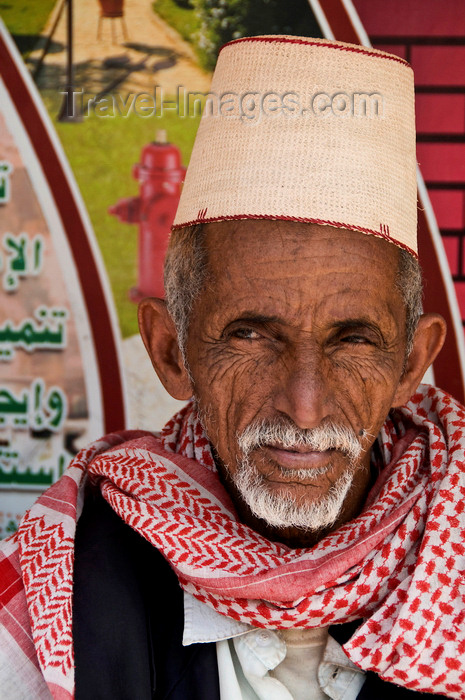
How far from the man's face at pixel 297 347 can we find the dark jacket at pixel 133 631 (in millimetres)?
288

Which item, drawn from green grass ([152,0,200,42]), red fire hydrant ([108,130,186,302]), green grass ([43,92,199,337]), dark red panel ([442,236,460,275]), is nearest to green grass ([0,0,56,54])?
green grass ([43,92,199,337])

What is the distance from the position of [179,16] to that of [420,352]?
147 cm

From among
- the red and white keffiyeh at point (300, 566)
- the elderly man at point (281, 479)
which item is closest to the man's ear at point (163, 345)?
the elderly man at point (281, 479)

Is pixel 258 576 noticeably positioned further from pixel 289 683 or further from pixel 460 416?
pixel 460 416

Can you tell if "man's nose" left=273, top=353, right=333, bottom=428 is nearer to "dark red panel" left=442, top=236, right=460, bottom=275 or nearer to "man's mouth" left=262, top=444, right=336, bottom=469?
"man's mouth" left=262, top=444, right=336, bottom=469

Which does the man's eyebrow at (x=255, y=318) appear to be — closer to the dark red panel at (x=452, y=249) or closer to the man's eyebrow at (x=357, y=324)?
the man's eyebrow at (x=357, y=324)

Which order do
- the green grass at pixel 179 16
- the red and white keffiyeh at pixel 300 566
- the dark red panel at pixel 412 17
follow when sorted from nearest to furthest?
the red and white keffiyeh at pixel 300 566, the dark red panel at pixel 412 17, the green grass at pixel 179 16

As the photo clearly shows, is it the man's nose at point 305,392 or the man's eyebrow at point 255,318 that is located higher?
the man's eyebrow at point 255,318

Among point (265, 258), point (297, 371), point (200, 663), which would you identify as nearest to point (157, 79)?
point (265, 258)

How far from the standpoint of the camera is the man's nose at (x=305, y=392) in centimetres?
163

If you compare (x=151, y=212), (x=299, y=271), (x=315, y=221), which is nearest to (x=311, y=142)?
(x=315, y=221)

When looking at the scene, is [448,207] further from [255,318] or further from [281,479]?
[281,479]

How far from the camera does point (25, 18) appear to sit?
2.80 meters

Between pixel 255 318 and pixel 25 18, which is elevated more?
pixel 25 18
